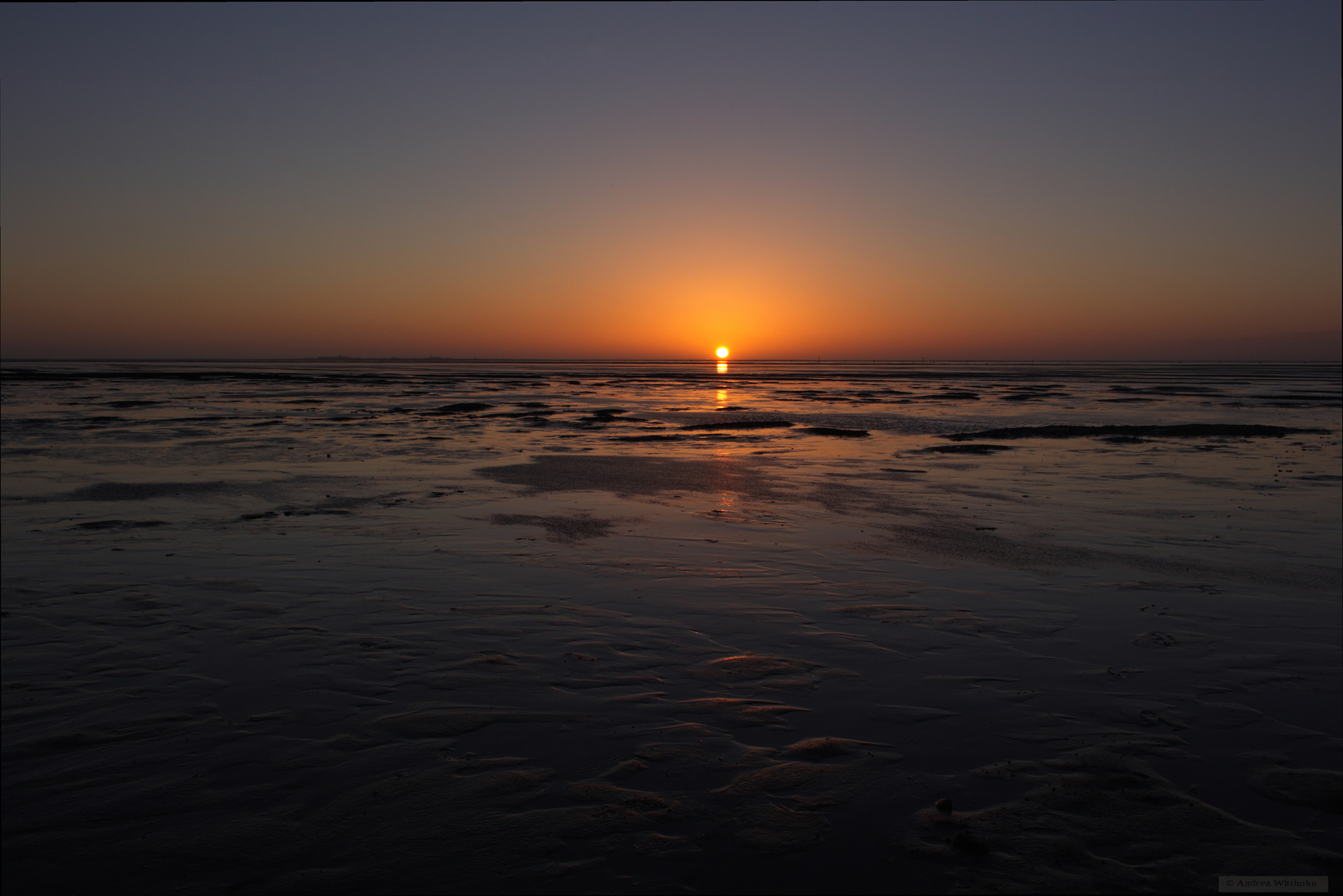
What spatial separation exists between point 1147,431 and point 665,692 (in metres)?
26.1

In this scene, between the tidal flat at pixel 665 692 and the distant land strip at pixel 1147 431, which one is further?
the distant land strip at pixel 1147 431

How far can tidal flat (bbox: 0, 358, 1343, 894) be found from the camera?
3.88m

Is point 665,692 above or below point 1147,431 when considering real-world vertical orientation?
below

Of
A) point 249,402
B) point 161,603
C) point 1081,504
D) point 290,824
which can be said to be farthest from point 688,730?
point 249,402

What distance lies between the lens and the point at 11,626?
22.4 feet

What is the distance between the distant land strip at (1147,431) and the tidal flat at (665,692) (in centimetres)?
1178

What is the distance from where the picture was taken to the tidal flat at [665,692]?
12.7ft

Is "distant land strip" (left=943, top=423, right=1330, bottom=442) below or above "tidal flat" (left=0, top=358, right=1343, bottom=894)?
above

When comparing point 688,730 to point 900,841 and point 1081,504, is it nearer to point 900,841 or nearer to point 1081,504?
point 900,841

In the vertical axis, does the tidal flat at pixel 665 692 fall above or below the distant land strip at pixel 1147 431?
below

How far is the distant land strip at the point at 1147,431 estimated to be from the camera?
2520cm

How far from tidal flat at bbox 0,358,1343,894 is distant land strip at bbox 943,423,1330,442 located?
11.8 metres

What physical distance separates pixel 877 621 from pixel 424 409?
3421 cm

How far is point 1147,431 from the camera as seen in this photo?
26.3m
